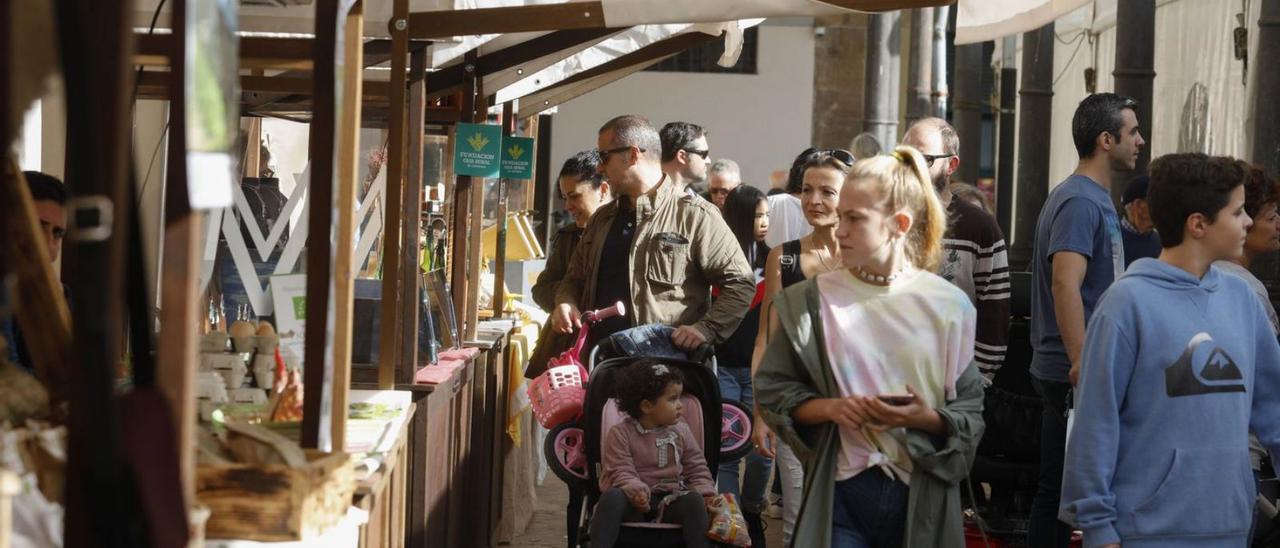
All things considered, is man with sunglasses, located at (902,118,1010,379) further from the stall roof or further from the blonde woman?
the blonde woman

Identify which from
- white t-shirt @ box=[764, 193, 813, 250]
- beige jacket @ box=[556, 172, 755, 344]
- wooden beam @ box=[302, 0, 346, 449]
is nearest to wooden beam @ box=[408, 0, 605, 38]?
beige jacket @ box=[556, 172, 755, 344]

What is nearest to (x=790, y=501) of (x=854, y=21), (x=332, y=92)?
(x=332, y=92)

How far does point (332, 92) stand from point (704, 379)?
3.13 metres

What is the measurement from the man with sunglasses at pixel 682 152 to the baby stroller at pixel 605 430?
73.7 inches

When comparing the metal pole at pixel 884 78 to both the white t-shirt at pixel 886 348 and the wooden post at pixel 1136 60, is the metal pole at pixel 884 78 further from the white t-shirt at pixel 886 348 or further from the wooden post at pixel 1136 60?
the white t-shirt at pixel 886 348

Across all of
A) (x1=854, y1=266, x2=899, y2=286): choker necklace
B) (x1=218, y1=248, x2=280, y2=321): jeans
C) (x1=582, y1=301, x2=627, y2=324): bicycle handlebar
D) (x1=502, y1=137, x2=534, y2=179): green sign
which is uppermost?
(x1=502, y1=137, x2=534, y2=179): green sign

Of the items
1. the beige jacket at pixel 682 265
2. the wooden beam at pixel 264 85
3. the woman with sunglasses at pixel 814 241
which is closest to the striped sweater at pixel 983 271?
the woman with sunglasses at pixel 814 241

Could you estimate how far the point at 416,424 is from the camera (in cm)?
548

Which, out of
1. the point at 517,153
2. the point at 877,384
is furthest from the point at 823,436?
the point at 517,153

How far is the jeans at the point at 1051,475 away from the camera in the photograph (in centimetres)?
608

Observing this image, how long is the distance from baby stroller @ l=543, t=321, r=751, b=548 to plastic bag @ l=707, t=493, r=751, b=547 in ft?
0.84

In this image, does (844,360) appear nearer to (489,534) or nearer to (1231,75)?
(489,534)

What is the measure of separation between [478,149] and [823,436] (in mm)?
3799

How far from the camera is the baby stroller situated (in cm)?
601
